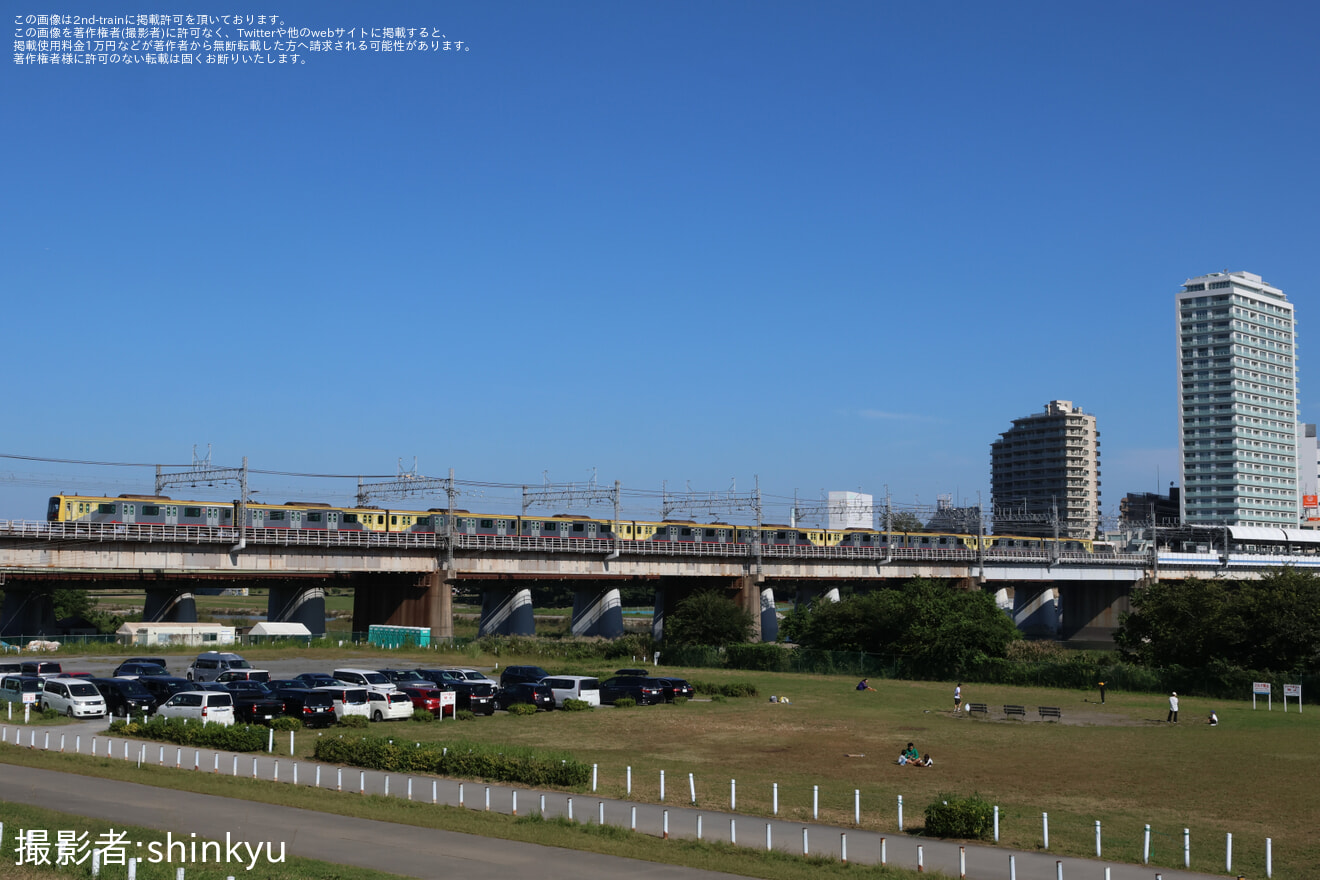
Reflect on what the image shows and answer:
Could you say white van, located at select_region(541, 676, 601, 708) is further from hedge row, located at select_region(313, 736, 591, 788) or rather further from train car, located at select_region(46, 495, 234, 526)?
train car, located at select_region(46, 495, 234, 526)

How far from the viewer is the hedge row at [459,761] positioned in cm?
2975

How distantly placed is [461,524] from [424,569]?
5.69m

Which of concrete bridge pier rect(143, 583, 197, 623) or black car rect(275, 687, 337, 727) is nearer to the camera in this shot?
black car rect(275, 687, 337, 727)

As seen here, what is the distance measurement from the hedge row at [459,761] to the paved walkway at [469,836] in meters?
0.63

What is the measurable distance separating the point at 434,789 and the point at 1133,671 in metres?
48.7

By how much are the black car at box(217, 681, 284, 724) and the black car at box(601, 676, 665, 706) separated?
16.8 meters

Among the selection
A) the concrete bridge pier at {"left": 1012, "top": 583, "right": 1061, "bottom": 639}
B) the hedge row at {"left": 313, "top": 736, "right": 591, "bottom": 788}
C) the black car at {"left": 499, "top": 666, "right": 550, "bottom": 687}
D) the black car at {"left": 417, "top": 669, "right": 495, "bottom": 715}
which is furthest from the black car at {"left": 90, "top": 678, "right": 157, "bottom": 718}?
the concrete bridge pier at {"left": 1012, "top": 583, "right": 1061, "bottom": 639}

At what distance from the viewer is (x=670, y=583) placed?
118 m

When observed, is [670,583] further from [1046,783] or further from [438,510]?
[1046,783]

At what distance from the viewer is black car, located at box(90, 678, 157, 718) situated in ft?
149

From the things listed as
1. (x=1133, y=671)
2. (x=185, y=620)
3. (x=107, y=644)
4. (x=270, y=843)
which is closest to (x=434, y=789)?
(x=270, y=843)

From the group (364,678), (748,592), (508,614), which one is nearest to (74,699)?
(364,678)

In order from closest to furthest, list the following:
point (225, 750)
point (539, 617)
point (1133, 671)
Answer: point (225, 750)
point (1133, 671)
point (539, 617)

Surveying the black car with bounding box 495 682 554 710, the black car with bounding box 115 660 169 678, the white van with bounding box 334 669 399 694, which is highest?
the white van with bounding box 334 669 399 694
